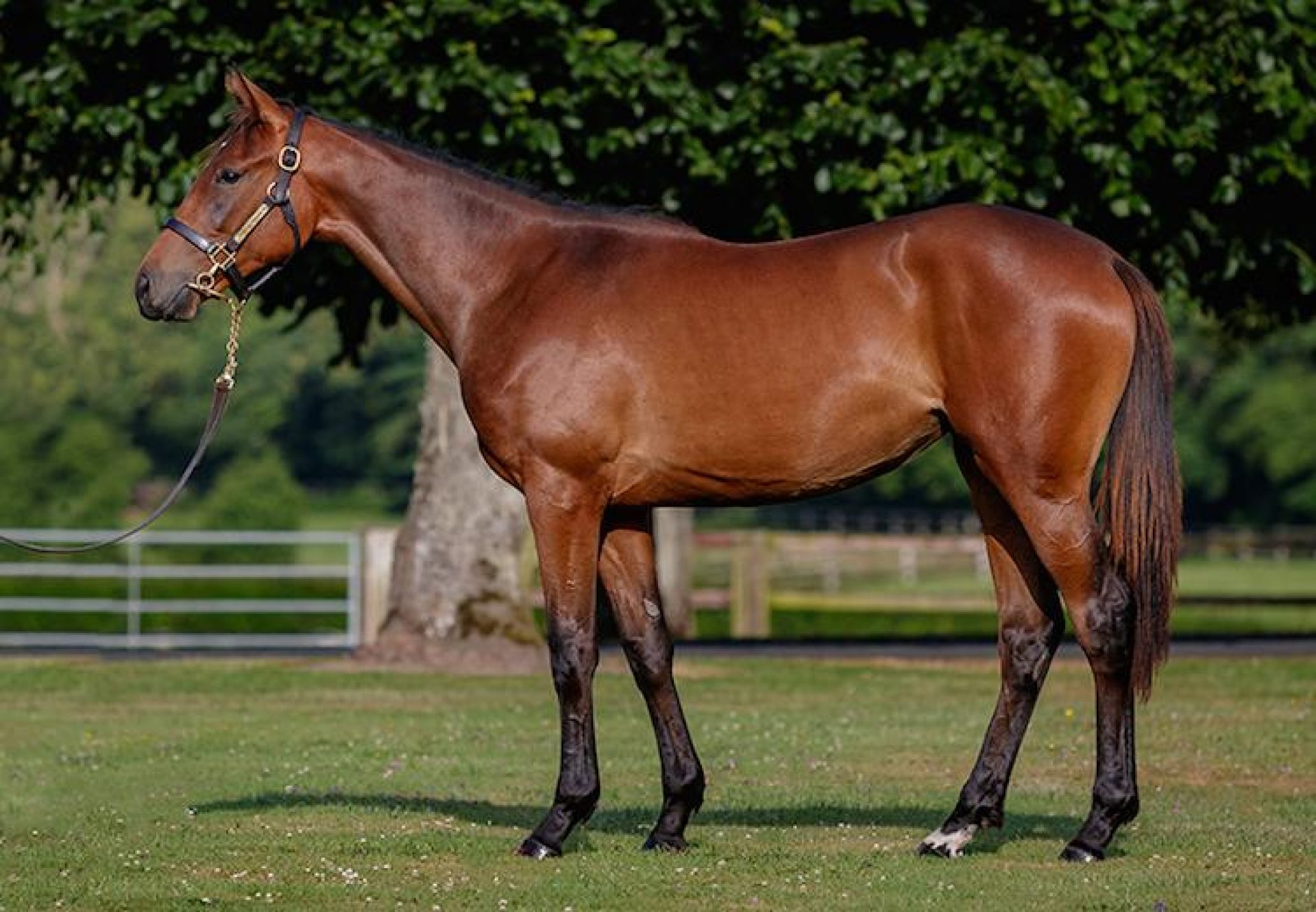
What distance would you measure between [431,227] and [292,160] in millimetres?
627

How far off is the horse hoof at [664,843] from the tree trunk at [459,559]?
34.4 ft

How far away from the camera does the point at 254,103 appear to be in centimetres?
961

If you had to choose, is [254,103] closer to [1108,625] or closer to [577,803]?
[577,803]

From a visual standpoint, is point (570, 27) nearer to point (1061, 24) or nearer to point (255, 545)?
point (1061, 24)

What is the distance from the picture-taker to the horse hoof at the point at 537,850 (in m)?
9.14

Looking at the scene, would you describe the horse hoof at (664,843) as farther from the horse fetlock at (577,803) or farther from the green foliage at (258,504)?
the green foliage at (258,504)

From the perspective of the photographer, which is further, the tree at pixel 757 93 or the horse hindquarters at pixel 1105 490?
the tree at pixel 757 93

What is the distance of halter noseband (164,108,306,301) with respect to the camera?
9539mm

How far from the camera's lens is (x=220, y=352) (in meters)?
81.1

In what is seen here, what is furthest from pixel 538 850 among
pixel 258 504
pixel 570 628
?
pixel 258 504

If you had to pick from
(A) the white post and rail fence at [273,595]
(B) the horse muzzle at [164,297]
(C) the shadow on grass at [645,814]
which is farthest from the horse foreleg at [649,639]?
(A) the white post and rail fence at [273,595]

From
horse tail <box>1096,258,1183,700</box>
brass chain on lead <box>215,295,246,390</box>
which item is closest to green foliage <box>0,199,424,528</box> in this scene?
brass chain on lead <box>215,295,246,390</box>

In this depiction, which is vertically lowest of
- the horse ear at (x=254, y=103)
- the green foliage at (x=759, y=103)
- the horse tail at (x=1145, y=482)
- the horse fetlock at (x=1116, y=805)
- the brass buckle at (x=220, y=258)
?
the horse fetlock at (x=1116, y=805)

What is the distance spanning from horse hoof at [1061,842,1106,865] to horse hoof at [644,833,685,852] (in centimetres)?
149
